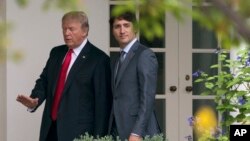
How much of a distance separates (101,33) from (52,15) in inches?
20.1

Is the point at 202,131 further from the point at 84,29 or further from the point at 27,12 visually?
the point at 27,12

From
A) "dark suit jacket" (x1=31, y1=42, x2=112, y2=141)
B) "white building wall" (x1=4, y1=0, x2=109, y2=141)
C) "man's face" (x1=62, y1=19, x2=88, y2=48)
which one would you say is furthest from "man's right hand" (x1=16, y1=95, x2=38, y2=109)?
"white building wall" (x1=4, y1=0, x2=109, y2=141)

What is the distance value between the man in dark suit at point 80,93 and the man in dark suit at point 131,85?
7.8 inches

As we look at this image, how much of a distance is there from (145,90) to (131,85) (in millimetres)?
146

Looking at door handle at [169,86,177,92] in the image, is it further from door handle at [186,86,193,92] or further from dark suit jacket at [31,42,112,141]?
dark suit jacket at [31,42,112,141]

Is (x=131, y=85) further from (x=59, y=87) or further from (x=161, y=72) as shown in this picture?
(x=161, y=72)

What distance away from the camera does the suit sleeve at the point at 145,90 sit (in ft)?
17.7

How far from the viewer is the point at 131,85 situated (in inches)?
217

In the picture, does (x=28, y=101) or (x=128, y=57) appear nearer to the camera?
(x=128, y=57)

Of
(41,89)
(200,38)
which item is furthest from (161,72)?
(41,89)

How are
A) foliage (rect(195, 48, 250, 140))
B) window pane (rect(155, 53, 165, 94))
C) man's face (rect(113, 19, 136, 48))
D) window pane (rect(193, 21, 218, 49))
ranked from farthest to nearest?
window pane (rect(193, 21, 218, 49))
window pane (rect(155, 53, 165, 94))
foliage (rect(195, 48, 250, 140))
man's face (rect(113, 19, 136, 48))

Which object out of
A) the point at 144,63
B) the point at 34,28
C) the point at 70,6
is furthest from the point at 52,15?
the point at 70,6

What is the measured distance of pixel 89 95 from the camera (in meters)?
5.83

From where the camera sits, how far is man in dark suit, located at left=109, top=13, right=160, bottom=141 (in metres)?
5.43
